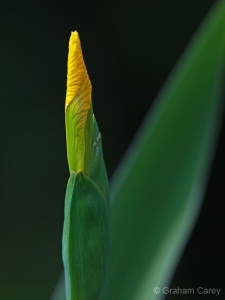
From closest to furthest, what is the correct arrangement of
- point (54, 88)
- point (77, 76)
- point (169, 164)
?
point (77, 76) < point (169, 164) < point (54, 88)

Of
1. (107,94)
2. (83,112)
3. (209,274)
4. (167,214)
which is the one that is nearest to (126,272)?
(167,214)

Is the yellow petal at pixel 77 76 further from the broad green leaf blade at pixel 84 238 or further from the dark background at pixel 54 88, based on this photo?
the dark background at pixel 54 88

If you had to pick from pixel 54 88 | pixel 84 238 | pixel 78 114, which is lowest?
pixel 54 88

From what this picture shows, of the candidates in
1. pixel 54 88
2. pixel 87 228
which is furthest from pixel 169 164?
pixel 54 88

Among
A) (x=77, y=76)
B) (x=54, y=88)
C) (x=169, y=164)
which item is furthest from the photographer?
(x=54, y=88)

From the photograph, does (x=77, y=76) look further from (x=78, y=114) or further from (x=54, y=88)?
(x=54, y=88)

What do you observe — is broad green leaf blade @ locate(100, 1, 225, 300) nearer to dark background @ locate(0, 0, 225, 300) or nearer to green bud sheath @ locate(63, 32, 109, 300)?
green bud sheath @ locate(63, 32, 109, 300)

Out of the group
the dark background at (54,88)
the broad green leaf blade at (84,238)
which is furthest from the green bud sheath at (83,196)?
the dark background at (54,88)

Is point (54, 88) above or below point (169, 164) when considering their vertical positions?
below
